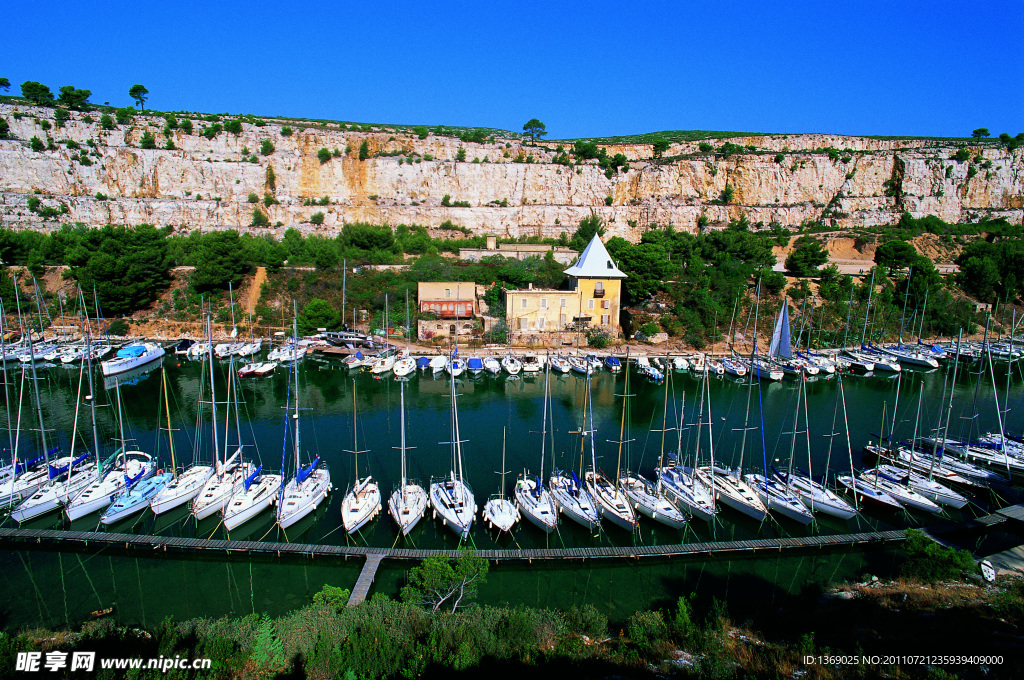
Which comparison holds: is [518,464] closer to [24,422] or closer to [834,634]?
[834,634]

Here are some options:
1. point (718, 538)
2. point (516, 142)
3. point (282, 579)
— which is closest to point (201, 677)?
point (282, 579)

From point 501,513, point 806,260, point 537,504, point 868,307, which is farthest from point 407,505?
point 806,260

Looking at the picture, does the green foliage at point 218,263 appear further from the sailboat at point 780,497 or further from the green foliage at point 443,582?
the sailboat at point 780,497

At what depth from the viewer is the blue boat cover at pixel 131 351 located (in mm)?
29325

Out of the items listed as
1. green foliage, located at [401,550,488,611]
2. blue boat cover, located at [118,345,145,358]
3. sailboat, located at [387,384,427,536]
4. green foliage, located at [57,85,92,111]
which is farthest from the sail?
green foliage, located at [57,85,92,111]

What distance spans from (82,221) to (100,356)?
25.7m

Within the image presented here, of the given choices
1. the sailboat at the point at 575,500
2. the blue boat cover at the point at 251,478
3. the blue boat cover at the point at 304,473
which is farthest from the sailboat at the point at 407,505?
the blue boat cover at the point at 251,478

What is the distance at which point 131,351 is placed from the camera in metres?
29.8

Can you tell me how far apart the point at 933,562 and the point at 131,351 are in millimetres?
33896

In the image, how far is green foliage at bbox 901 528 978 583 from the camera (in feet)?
36.1

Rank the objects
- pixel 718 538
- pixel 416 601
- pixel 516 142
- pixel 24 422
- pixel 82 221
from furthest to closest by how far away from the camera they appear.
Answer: pixel 516 142 → pixel 82 221 → pixel 24 422 → pixel 718 538 → pixel 416 601

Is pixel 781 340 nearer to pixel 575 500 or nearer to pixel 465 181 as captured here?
pixel 575 500

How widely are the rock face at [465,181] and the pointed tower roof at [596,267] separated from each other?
59.5 feet

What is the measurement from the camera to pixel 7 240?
3941cm
